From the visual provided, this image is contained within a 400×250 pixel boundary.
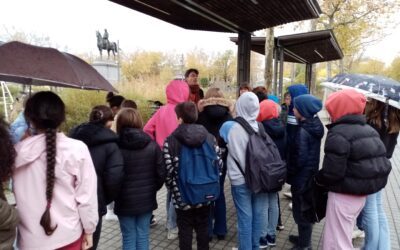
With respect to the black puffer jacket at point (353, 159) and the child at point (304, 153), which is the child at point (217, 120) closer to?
the child at point (304, 153)

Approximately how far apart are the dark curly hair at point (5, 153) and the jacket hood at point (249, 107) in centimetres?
212

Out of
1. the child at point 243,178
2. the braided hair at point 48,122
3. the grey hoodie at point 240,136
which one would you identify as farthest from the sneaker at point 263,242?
the braided hair at point 48,122

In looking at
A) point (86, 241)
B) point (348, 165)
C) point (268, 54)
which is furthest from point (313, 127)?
point (268, 54)

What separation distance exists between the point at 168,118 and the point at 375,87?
7.37 feet

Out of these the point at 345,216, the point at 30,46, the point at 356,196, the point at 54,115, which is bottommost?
the point at 345,216

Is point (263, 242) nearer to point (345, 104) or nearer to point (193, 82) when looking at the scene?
point (345, 104)

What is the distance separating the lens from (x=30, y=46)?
7.71 feet

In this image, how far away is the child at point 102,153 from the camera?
8.57 ft

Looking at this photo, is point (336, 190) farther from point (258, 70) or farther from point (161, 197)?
point (258, 70)

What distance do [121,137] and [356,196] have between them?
215cm

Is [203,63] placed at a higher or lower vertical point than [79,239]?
higher

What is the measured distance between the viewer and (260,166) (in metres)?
3.27

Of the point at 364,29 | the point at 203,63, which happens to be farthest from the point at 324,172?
the point at 203,63

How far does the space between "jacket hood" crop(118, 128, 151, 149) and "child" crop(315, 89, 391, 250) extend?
161 cm
